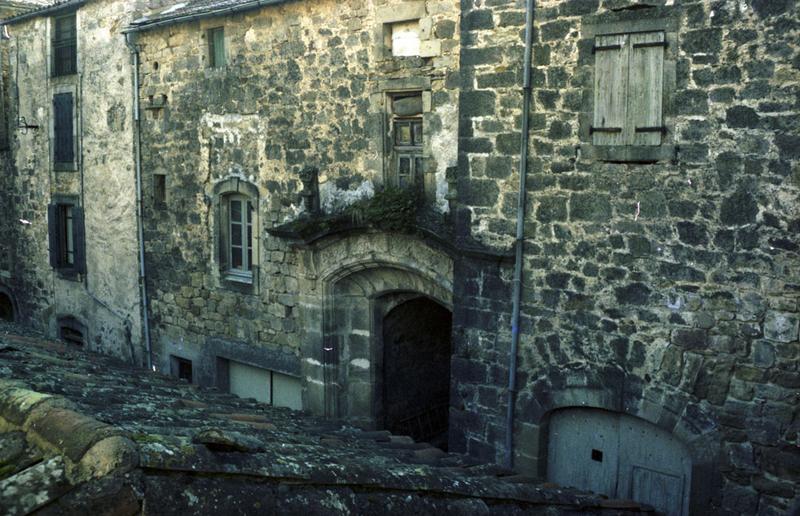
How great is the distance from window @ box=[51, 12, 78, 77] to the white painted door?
1071 cm

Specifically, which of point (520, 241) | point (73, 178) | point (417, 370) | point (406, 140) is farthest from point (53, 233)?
point (520, 241)

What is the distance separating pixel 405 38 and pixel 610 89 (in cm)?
301

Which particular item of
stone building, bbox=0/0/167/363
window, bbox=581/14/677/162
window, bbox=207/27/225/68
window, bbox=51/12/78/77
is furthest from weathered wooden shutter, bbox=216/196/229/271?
window, bbox=581/14/677/162

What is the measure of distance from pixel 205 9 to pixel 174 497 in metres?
9.33

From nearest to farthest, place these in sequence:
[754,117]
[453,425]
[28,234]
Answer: [754,117] < [453,425] < [28,234]

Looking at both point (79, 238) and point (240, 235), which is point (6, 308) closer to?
point (79, 238)

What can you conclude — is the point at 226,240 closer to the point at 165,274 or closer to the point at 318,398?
the point at 165,274

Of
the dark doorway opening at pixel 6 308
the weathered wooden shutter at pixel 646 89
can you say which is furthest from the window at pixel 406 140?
the dark doorway opening at pixel 6 308

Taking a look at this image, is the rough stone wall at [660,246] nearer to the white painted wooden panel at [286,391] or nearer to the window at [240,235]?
the white painted wooden panel at [286,391]

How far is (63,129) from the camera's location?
1488cm

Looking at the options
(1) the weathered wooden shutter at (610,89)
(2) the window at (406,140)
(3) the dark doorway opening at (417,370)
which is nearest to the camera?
(1) the weathered wooden shutter at (610,89)

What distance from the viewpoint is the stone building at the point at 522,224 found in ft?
21.8

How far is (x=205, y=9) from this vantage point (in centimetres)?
1134

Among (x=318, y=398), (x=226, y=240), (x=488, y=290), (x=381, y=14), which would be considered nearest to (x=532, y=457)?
(x=488, y=290)
